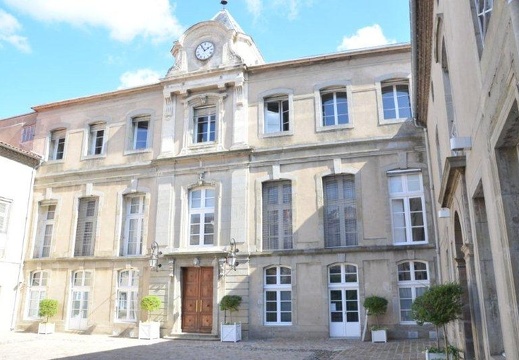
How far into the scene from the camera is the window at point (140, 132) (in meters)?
17.2

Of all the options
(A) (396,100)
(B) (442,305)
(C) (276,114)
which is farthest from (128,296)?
(B) (442,305)

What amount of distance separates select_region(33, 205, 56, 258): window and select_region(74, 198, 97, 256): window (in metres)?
1.28

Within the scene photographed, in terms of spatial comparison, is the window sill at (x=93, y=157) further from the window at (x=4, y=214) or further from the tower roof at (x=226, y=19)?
the tower roof at (x=226, y=19)

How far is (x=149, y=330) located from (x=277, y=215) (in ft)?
17.5

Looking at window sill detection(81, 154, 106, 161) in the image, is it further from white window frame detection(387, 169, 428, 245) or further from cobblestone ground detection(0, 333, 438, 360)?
white window frame detection(387, 169, 428, 245)

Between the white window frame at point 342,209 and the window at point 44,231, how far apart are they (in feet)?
34.5

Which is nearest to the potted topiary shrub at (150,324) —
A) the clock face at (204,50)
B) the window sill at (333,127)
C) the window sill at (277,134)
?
the window sill at (277,134)

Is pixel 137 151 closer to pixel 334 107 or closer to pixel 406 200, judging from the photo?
pixel 334 107

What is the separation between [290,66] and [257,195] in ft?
14.9

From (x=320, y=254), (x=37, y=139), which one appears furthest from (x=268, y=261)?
(x=37, y=139)

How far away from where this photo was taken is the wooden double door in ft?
47.8

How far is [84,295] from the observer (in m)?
16.2

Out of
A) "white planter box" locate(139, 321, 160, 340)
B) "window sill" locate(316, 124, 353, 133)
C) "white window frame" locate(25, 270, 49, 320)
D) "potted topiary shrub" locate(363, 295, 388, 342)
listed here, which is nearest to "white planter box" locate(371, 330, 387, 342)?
"potted topiary shrub" locate(363, 295, 388, 342)

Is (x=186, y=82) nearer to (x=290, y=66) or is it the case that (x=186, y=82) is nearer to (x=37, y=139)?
(x=290, y=66)
